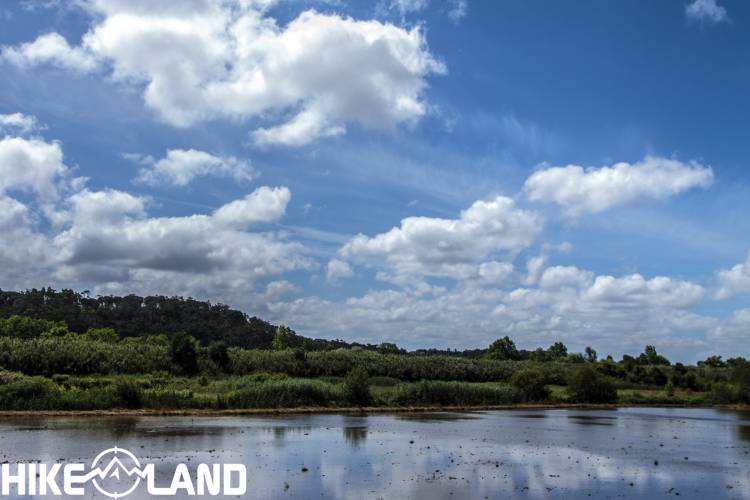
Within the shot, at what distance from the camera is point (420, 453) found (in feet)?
104

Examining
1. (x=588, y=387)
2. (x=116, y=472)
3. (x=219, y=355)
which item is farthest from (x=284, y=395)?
(x=588, y=387)

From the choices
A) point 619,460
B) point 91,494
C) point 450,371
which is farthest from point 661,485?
point 450,371

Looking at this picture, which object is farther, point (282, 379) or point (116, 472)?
point (282, 379)

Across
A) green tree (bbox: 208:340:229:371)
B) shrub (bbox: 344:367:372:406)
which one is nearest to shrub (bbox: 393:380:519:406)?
shrub (bbox: 344:367:372:406)

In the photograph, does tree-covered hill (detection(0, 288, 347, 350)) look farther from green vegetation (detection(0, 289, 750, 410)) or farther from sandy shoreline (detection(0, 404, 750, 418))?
sandy shoreline (detection(0, 404, 750, 418))

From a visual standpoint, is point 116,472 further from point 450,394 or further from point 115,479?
point 450,394

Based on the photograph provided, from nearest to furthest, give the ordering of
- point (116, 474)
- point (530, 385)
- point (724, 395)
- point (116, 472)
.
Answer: point (116, 474)
point (116, 472)
point (530, 385)
point (724, 395)

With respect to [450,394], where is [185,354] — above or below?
above

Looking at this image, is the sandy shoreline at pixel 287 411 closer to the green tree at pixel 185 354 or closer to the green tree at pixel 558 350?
the green tree at pixel 185 354

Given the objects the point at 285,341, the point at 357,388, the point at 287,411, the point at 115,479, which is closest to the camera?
the point at 115,479

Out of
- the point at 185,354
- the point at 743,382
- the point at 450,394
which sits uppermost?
the point at 185,354

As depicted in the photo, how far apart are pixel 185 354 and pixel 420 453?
6194 cm

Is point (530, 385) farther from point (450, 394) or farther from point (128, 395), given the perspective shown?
point (128, 395)

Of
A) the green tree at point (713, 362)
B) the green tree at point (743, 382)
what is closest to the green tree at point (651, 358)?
the green tree at point (713, 362)
